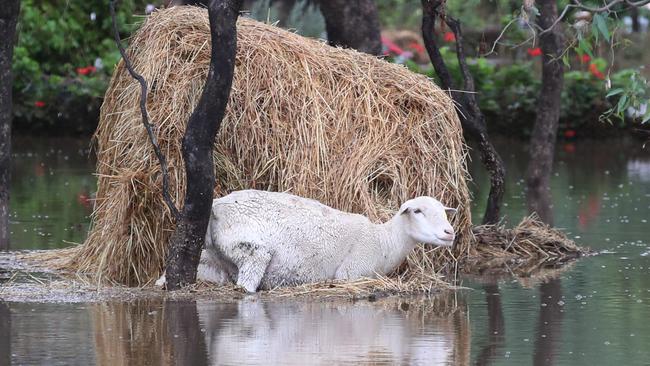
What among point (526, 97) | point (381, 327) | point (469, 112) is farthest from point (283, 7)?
point (381, 327)

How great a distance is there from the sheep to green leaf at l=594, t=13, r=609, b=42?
234cm

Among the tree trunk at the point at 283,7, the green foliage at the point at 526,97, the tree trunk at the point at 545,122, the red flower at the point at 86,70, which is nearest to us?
the tree trunk at the point at 545,122

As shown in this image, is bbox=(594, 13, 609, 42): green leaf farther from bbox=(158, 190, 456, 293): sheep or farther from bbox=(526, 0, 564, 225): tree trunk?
bbox=(526, 0, 564, 225): tree trunk

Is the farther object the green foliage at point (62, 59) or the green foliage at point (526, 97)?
the green foliage at point (62, 59)

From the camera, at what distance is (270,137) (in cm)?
1108

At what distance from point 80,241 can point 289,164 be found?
2881 mm

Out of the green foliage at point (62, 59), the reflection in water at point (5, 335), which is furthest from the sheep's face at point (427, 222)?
the green foliage at point (62, 59)

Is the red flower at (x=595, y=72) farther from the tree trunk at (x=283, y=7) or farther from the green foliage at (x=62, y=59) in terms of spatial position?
the green foliage at (x=62, y=59)

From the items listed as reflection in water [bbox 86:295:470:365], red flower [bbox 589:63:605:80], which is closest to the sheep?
→ reflection in water [bbox 86:295:470:365]

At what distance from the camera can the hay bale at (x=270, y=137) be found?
425 inches

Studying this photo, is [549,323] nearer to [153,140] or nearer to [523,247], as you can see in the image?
[153,140]

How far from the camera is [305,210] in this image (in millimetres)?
10344

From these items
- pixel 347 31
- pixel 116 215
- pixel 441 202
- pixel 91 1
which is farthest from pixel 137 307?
pixel 91 1

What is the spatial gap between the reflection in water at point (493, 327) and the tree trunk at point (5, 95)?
446cm
